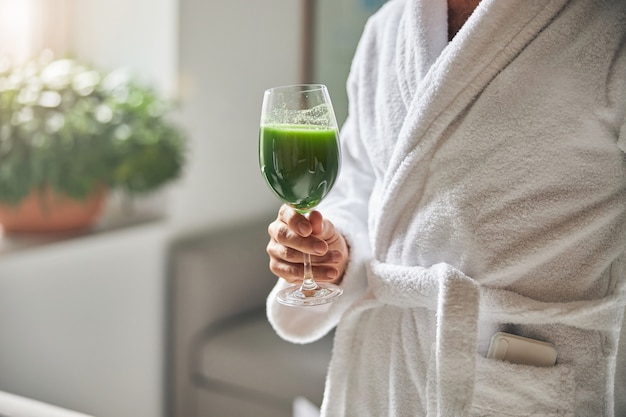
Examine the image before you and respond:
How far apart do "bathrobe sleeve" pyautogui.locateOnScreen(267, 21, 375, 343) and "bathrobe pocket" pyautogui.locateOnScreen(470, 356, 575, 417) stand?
22 centimetres

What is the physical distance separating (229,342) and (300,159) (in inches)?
53.7

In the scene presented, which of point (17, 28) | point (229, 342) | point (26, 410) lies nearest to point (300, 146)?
point (26, 410)

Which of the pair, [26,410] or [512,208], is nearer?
[512,208]

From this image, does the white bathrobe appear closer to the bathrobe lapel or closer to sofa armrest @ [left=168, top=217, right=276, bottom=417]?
the bathrobe lapel

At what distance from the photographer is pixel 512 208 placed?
925 millimetres

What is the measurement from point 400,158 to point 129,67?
1.53 metres

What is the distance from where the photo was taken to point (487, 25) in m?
0.91

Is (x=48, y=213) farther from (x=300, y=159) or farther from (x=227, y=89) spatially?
(x=300, y=159)

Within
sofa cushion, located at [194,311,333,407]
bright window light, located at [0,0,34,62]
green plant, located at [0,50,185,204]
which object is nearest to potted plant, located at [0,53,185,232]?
green plant, located at [0,50,185,204]

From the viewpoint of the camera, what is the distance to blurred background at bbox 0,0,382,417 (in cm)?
193

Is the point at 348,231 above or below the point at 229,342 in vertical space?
above

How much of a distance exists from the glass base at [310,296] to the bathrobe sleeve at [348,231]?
7 cm

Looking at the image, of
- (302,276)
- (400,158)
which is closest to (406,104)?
(400,158)

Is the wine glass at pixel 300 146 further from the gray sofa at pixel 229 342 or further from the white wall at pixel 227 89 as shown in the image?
the white wall at pixel 227 89
